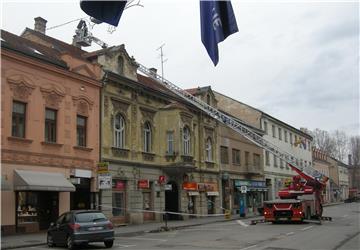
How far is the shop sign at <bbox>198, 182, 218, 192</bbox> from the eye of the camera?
41750 mm

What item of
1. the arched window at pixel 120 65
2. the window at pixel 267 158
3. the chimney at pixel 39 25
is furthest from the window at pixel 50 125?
the window at pixel 267 158

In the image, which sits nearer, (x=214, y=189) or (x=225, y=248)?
(x=225, y=248)

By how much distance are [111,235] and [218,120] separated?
2631cm

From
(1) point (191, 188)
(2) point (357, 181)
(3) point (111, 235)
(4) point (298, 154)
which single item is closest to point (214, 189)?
(1) point (191, 188)

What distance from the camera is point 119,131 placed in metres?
33.0

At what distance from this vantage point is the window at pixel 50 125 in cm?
2706

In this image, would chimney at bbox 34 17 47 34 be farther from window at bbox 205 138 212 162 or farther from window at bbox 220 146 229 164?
window at bbox 220 146 229 164

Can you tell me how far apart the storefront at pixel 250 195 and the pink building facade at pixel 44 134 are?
2111 centimetres

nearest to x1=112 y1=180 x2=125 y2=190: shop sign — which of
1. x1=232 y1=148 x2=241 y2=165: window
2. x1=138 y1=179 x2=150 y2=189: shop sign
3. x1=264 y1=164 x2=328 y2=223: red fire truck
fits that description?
x1=138 y1=179 x2=150 y2=189: shop sign

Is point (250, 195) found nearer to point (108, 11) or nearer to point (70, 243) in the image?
point (70, 243)

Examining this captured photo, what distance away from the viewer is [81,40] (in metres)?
39.7

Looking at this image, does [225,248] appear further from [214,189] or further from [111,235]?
[214,189]

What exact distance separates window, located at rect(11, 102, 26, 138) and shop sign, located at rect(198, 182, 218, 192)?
19062mm

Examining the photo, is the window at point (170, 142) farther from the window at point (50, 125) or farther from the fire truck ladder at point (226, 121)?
the window at point (50, 125)
